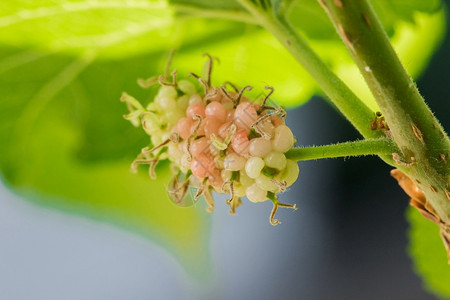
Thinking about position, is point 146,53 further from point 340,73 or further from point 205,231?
point 205,231

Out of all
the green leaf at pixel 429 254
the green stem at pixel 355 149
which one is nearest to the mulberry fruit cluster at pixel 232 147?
the green stem at pixel 355 149

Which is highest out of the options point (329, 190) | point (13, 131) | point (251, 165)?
point (329, 190)

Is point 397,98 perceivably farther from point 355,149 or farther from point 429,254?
point 429,254

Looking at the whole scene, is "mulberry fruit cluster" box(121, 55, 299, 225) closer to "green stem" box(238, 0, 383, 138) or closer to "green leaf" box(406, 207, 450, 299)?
"green stem" box(238, 0, 383, 138)

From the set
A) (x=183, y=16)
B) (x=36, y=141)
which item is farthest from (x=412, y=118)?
(x=36, y=141)

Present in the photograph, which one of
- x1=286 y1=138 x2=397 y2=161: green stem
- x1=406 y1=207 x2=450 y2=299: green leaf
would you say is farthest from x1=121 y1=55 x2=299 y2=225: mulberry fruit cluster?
x1=406 y1=207 x2=450 y2=299: green leaf
